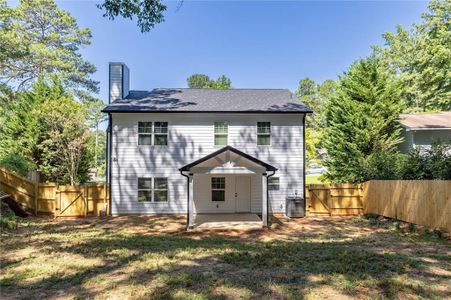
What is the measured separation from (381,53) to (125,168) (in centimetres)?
3202

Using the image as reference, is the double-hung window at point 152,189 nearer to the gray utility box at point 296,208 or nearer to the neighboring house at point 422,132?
the gray utility box at point 296,208

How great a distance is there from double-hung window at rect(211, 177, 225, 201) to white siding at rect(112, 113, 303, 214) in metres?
0.45

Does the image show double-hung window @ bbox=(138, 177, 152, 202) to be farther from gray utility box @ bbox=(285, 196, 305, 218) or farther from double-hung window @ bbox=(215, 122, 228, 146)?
gray utility box @ bbox=(285, 196, 305, 218)

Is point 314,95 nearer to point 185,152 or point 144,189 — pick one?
point 185,152

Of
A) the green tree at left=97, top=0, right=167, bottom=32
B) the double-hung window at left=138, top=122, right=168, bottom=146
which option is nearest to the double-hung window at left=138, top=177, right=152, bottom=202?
the double-hung window at left=138, top=122, right=168, bottom=146

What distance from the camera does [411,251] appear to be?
7035 millimetres

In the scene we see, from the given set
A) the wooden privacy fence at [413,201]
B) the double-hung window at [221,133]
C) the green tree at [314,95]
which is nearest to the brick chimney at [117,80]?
the double-hung window at [221,133]

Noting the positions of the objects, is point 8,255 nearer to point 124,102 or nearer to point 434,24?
point 124,102

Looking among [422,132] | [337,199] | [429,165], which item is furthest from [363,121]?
[429,165]

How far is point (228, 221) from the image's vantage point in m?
12.5

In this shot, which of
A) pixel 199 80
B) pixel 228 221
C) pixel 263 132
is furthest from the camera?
pixel 199 80

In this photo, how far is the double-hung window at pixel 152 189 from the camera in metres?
14.7

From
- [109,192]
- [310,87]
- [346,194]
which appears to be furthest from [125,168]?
[310,87]

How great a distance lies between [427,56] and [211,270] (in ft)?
77.4
